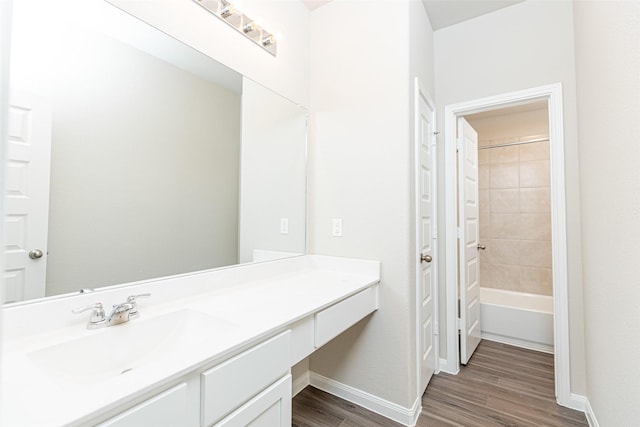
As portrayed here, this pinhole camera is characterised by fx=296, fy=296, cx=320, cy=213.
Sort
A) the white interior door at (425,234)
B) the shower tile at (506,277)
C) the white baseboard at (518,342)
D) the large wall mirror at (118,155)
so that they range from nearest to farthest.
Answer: the large wall mirror at (118,155) < the white interior door at (425,234) < the white baseboard at (518,342) < the shower tile at (506,277)

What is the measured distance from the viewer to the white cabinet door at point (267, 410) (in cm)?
90

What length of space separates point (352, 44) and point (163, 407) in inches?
81.4

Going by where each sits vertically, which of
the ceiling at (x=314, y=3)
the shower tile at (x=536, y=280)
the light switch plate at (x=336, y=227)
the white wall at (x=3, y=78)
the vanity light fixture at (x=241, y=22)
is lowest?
the shower tile at (x=536, y=280)

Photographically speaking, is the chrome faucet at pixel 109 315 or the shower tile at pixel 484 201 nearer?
the chrome faucet at pixel 109 315

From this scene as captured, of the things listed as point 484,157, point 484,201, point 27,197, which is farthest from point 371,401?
point 484,157

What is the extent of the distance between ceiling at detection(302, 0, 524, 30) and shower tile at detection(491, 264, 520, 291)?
8.99 feet

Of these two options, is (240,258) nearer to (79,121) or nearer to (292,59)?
(79,121)

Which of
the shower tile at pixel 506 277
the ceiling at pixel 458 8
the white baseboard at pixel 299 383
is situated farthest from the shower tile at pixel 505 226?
the white baseboard at pixel 299 383

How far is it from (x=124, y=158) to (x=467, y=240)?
238 cm

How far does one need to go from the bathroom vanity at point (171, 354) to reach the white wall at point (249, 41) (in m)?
1.11

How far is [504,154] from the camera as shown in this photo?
3.64 metres

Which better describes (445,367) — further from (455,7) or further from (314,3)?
(314,3)

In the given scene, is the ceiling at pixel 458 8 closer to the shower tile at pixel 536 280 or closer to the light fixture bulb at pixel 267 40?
the light fixture bulb at pixel 267 40

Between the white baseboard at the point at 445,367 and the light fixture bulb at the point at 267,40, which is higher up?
the light fixture bulb at the point at 267,40
